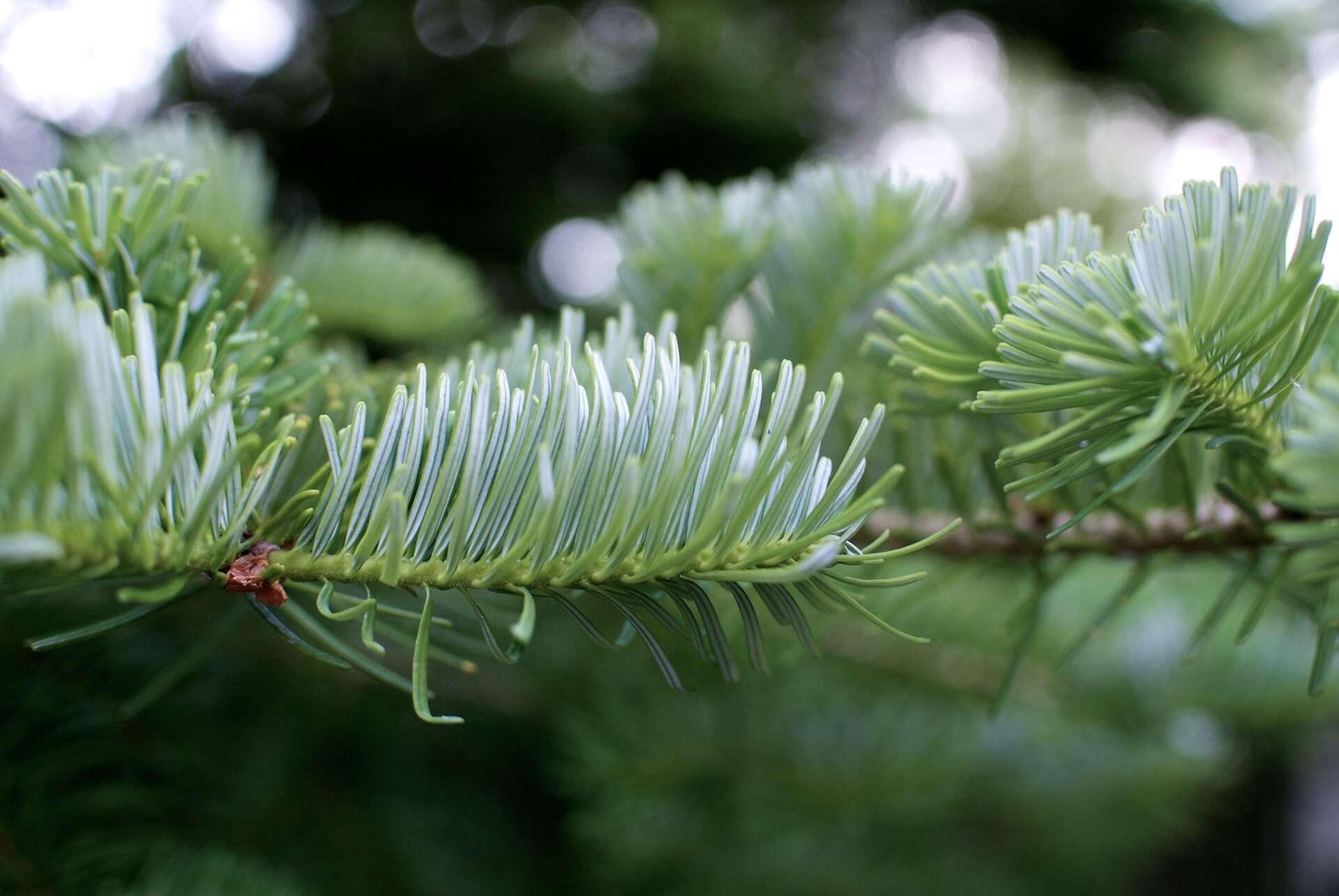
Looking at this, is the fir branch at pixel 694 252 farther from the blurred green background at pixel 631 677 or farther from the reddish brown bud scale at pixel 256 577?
the reddish brown bud scale at pixel 256 577

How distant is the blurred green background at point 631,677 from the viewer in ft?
1.26

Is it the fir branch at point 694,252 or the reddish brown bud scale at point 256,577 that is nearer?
the reddish brown bud scale at point 256,577

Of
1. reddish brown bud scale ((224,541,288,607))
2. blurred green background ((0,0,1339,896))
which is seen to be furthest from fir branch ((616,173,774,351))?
reddish brown bud scale ((224,541,288,607))

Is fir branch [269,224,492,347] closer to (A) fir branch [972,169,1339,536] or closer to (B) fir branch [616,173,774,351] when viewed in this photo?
(B) fir branch [616,173,774,351]

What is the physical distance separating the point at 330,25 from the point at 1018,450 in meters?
0.96

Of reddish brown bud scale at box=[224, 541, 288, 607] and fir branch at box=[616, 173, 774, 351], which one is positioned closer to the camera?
reddish brown bud scale at box=[224, 541, 288, 607]

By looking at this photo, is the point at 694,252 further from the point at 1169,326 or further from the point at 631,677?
the point at 631,677

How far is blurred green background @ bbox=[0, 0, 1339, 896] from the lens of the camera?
0.38m

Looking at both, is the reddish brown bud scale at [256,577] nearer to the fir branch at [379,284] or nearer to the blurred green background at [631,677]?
the blurred green background at [631,677]

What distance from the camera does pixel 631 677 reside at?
560mm

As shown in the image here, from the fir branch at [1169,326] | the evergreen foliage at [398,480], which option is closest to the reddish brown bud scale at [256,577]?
the evergreen foliage at [398,480]

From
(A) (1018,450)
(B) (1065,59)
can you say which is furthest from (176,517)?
(B) (1065,59)

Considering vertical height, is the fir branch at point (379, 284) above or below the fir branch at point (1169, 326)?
below

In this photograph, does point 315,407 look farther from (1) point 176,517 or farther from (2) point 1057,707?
(2) point 1057,707
